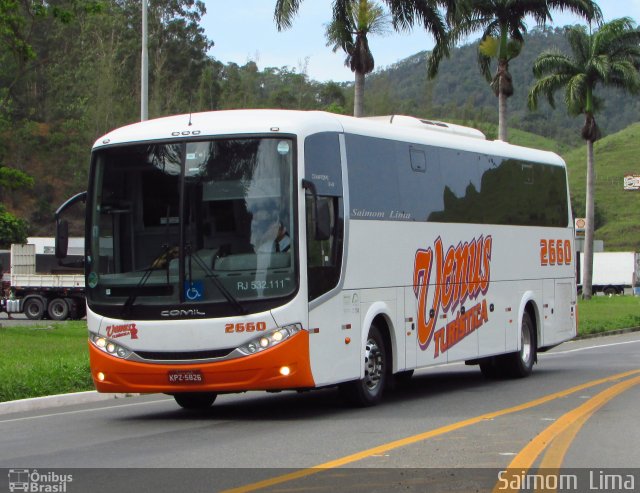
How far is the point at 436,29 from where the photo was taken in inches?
1336

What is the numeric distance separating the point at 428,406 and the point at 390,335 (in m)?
1.04

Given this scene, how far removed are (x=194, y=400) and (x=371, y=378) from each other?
2219mm

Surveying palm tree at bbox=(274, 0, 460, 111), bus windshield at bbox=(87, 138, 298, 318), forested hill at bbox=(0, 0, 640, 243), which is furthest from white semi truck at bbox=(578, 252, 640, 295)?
bus windshield at bbox=(87, 138, 298, 318)

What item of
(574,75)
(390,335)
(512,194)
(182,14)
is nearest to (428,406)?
(390,335)

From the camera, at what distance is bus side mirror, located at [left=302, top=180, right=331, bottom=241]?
43.7 feet

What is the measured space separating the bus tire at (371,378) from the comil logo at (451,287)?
1153 mm

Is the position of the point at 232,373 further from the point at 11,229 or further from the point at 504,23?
the point at 11,229

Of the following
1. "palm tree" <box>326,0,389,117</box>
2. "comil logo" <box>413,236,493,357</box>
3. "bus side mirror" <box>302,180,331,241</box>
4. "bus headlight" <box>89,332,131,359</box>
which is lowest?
"bus headlight" <box>89,332,131,359</box>

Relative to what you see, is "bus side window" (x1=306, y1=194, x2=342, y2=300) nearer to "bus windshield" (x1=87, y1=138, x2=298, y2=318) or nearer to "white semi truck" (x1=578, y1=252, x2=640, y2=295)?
"bus windshield" (x1=87, y1=138, x2=298, y2=318)

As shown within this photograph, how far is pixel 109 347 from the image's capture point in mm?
13688

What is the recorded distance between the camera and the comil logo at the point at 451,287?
16.3 m

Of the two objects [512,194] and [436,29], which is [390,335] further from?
[436,29]

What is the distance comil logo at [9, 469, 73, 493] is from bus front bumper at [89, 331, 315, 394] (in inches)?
141

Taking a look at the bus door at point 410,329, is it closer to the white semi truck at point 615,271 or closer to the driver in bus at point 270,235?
the driver in bus at point 270,235
